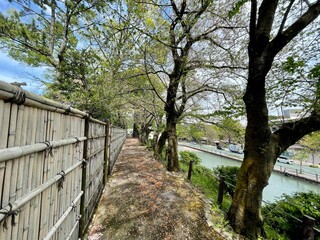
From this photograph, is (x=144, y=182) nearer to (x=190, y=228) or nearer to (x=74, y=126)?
(x=190, y=228)

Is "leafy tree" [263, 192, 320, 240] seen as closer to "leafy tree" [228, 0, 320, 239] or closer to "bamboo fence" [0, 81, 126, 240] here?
"leafy tree" [228, 0, 320, 239]

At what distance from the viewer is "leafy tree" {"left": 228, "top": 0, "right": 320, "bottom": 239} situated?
A: 3.17m

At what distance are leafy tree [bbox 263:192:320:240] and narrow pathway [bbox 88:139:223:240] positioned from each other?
185 cm

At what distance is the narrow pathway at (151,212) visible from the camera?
11.0ft

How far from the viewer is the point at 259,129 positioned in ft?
11.0

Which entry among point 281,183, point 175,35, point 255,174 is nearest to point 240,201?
point 255,174

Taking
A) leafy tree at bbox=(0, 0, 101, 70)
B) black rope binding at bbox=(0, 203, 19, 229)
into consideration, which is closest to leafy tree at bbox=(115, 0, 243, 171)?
leafy tree at bbox=(0, 0, 101, 70)

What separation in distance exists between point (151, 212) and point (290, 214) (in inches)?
140

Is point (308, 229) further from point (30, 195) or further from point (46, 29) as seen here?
point (46, 29)

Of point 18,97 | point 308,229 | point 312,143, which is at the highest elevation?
point 18,97

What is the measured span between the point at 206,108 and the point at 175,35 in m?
4.56

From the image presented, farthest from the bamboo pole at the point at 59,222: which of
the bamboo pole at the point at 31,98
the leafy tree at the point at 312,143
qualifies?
the leafy tree at the point at 312,143

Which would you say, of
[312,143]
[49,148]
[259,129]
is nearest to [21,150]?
[49,148]

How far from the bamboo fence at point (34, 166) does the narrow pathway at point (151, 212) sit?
1406 millimetres
